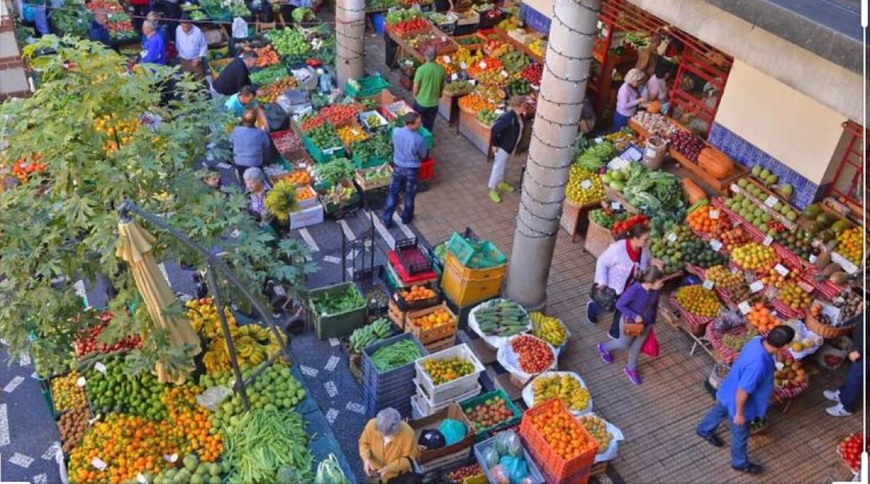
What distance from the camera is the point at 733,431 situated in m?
8.24

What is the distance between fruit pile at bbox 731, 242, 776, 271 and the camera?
10.0m

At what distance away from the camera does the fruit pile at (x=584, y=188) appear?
11.5 m

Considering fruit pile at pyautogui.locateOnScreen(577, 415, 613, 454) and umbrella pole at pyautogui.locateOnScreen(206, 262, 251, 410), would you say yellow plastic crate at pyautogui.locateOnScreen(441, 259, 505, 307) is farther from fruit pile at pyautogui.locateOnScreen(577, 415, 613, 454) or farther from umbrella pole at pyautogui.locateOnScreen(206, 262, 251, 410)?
umbrella pole at pyautogui.locateOnScreen(206, 262, 251, 410)

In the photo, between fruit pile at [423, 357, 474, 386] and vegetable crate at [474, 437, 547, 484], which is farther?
fruit pile at [423, 357, 474, 386]

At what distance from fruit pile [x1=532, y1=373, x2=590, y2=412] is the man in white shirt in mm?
9172

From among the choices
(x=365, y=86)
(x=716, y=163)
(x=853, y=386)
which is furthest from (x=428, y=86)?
(x=853, y=386)

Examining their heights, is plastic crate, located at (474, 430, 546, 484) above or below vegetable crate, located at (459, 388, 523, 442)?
above

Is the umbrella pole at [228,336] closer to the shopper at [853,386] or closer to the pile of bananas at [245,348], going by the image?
the pile of bananas at [245,348]

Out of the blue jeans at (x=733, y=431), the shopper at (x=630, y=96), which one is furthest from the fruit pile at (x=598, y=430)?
the shopper at (x=630, y=96)

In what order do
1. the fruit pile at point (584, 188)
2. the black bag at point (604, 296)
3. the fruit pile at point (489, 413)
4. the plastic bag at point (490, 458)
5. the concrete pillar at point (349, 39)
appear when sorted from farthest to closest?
the concrete pillar at point (349, 39)
the fruit pile at point (584, 188)
the black bag at point (604, 296)
the fruit pile at point (489, 413)
the plastic bag at point (490, 458)

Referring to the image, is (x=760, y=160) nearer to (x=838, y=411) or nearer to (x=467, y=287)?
(x=838, y=411)

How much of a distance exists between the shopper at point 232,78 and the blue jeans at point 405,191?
359 centimetres

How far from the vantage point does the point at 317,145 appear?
41.4ft

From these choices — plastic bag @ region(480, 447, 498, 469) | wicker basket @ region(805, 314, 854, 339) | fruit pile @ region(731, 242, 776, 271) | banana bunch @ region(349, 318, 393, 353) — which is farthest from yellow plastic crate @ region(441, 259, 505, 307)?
wicker basket @ region(805, 314, 854, 339)
